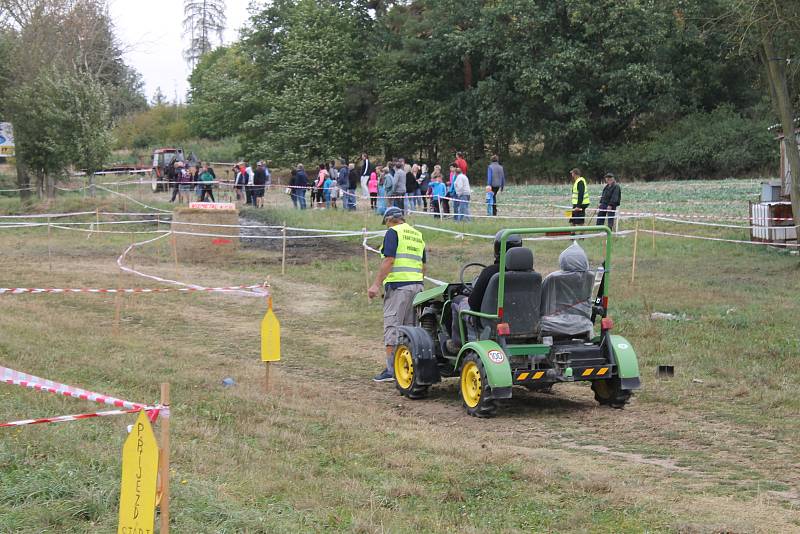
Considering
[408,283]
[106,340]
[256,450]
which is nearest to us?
[256,450]

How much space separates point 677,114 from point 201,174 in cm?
2808

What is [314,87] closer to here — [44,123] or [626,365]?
[44,123]

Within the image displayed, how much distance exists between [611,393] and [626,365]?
38 centimetres

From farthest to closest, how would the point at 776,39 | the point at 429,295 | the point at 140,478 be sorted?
the point at 776,39 → the point at 429,295 → the point at 140,478

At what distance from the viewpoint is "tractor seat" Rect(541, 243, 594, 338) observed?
939 cm

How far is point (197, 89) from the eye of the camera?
85.4m

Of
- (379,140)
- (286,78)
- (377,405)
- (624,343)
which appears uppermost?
(286,78)

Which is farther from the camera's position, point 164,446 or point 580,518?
point 580,518

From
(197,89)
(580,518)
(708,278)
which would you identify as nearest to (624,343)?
(580,518)

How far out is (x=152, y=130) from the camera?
80750 millimetres

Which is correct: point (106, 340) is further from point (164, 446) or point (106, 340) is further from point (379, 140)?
point (379, 140)

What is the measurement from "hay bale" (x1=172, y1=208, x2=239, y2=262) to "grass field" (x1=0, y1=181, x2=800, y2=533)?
5.23 meters

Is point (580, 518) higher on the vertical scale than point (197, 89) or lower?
lower

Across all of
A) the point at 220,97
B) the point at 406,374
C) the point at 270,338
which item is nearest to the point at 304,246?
the point at 406,374
